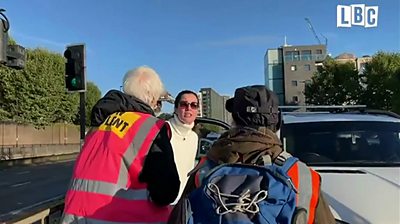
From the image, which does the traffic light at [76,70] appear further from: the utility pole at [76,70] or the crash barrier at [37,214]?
the crash barrier at [37,214]

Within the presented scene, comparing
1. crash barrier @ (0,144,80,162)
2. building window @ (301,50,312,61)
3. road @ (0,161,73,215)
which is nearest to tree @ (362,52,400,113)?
crash barrier @ (0,144,80,162)

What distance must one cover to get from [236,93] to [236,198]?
22.8 inches

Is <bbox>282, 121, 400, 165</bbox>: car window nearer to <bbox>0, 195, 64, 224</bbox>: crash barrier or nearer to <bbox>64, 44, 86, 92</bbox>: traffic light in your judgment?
<bbox>0, 195, 64, 224</bbox>: crash barrier

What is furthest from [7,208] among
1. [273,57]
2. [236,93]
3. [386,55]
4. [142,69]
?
[273,57]

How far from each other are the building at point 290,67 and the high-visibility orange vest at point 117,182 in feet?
347

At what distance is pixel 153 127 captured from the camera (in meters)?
2.90

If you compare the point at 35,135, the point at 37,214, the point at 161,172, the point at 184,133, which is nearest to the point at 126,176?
the point at 161,172

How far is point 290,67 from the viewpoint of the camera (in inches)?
4441

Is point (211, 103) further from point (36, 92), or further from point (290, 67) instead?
point (290, 67)

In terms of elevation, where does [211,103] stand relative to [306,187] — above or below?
above

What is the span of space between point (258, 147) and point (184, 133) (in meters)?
2.97

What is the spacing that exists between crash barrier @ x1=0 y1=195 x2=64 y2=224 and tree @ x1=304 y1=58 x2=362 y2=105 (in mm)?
55125

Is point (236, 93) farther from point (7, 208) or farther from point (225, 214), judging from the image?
point (7, 208)

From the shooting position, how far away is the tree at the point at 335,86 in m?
57.6
